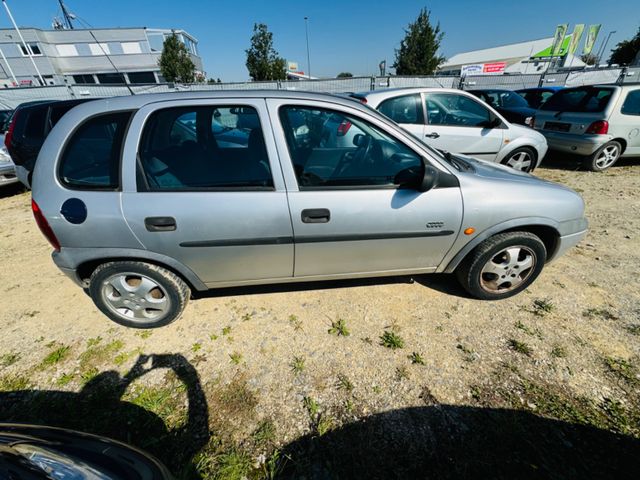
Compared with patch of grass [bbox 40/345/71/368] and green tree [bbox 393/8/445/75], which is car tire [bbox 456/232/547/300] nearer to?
patch of grass [bbox 40/345/71/368]

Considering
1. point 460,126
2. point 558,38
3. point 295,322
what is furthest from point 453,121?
point 558,38

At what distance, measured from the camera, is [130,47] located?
35.1 meters

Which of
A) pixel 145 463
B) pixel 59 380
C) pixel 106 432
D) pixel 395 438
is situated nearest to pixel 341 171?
pixel 395 438

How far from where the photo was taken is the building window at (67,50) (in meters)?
34.1

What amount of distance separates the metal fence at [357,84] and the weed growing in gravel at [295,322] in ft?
38.1

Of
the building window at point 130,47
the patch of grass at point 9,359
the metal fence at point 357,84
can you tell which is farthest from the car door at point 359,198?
the building window at point 130,47

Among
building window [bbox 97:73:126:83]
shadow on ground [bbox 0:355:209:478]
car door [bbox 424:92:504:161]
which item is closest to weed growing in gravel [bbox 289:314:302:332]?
shadow on ground [bbox 0:355:209:478]

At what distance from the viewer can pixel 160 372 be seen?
6.64ft

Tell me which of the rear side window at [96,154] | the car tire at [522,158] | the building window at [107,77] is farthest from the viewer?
the building window at [107,77]

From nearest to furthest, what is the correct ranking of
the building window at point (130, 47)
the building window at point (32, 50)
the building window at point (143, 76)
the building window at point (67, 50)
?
the building window at point (32, 50)
the building window at point (67, 50)
the building window at point (130, 47)
the building window at point (143, 76)

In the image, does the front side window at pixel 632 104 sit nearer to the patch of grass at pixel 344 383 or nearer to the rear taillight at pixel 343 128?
the rear taillight at pixel 343 128

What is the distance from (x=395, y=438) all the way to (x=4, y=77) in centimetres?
5137

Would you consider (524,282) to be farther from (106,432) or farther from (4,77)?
(4,77)

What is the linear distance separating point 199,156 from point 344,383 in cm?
187
